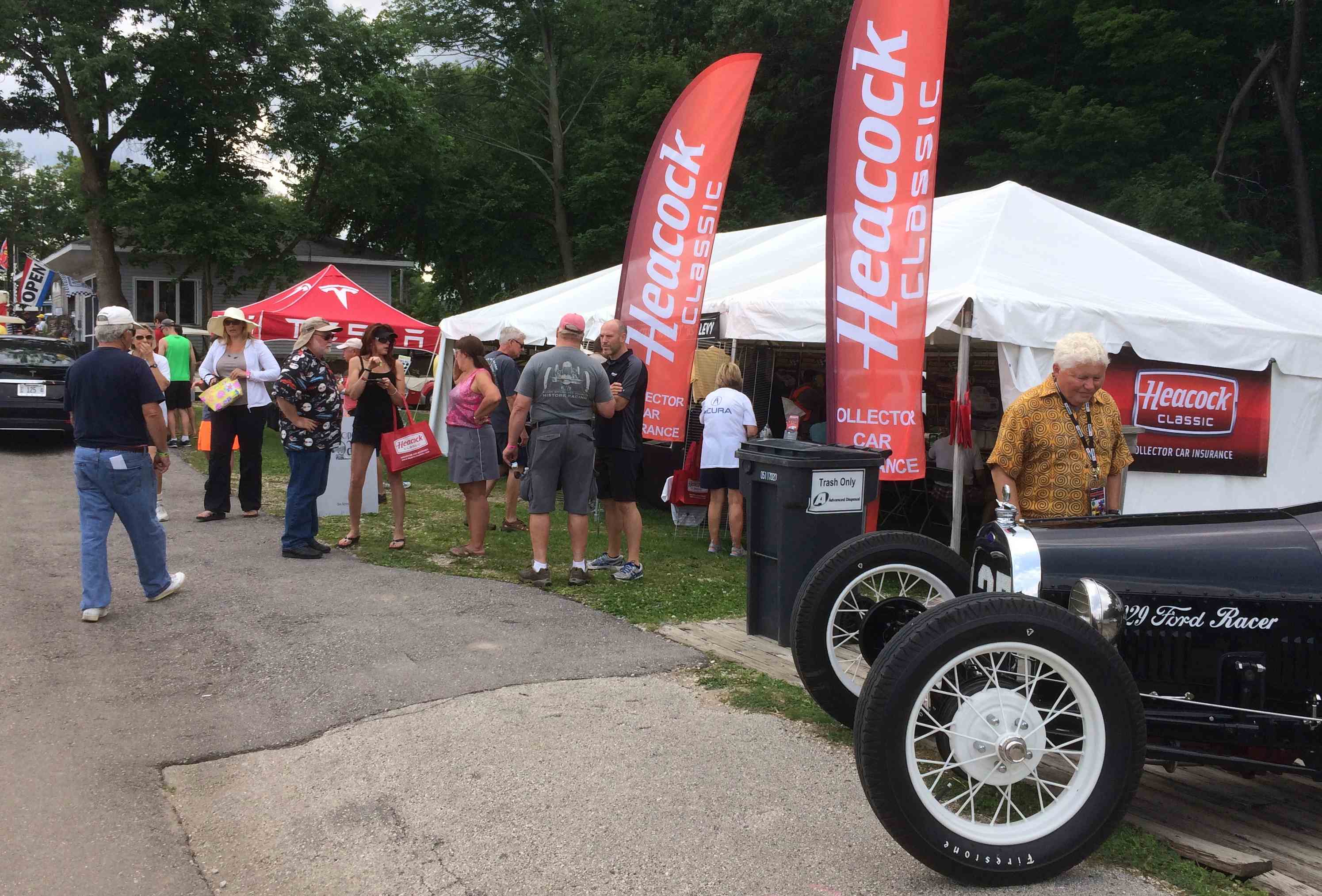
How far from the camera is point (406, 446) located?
8.88 m

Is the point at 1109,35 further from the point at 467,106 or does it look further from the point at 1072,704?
the point at 1072,704

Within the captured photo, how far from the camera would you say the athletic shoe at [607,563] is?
8.26m

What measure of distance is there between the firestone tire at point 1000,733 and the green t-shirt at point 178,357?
14.2 meters

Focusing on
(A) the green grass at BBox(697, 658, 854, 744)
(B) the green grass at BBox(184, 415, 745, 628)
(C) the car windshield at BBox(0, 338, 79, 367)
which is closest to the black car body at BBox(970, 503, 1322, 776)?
(A) the green grass at BBox(697, 658, 854, 744)

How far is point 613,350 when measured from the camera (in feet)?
27.0

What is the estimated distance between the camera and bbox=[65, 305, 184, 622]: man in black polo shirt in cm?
634

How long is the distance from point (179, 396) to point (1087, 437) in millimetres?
13925

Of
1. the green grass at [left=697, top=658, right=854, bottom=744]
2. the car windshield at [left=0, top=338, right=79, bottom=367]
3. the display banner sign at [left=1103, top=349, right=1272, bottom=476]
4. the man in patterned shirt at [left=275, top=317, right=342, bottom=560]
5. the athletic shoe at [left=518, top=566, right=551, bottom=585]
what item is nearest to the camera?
the green grass at [left=697, top=658, right=854, bottom=744]

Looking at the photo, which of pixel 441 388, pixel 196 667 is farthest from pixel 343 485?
pixel 441 388

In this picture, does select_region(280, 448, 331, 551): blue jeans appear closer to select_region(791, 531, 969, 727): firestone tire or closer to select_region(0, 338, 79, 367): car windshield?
select_region(791, 531, 969, 727): firestone tire

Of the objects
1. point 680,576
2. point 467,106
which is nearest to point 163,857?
point 680,576

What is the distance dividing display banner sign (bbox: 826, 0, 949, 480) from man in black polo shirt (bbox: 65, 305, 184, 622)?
429 cm

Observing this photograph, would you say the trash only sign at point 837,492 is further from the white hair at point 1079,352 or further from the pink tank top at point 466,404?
the pink tank top at point 466,404

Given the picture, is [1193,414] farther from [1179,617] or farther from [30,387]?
[30,387]
